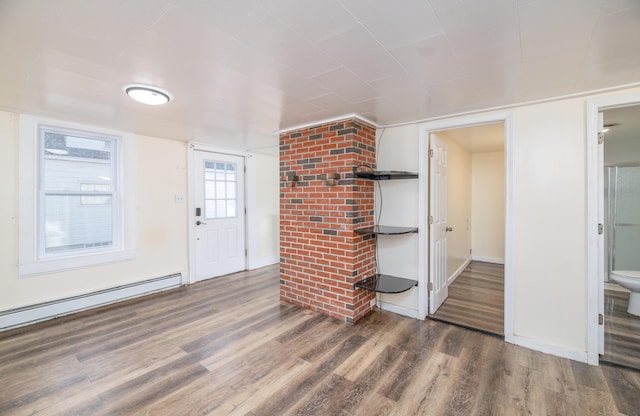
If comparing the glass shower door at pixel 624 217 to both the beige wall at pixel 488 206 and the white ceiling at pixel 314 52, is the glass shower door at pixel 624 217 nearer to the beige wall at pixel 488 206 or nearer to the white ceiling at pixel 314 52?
the beige wall at pixel 488 206

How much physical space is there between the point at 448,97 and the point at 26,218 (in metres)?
4.34

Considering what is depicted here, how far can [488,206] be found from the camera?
561cm

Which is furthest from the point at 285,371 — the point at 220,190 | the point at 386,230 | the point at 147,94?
the point at 220,190

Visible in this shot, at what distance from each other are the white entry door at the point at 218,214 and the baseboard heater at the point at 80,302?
0.58 m

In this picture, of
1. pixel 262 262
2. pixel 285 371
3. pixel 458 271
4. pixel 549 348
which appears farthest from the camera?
pixel 262 262

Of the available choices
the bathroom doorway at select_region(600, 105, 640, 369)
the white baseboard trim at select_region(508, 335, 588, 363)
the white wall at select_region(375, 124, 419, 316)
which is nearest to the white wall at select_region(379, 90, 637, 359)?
the white baseboard trim at select_region(508, 335, 588, 363)

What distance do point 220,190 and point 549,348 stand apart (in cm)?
467

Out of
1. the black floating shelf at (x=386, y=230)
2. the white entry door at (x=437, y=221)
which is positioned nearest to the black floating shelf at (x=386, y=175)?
the white entry door at (x=437, y=221)

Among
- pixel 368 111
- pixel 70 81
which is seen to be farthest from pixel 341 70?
pixel 70 81

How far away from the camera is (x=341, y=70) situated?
6.23 ft

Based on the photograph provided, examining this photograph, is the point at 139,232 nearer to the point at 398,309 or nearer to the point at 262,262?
the point at 262,262

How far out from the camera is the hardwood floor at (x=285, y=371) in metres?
1.82

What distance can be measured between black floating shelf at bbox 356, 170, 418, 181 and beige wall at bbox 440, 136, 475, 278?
1132 millimetres

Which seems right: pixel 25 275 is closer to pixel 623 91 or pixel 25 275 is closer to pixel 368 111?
pixel 368 111
